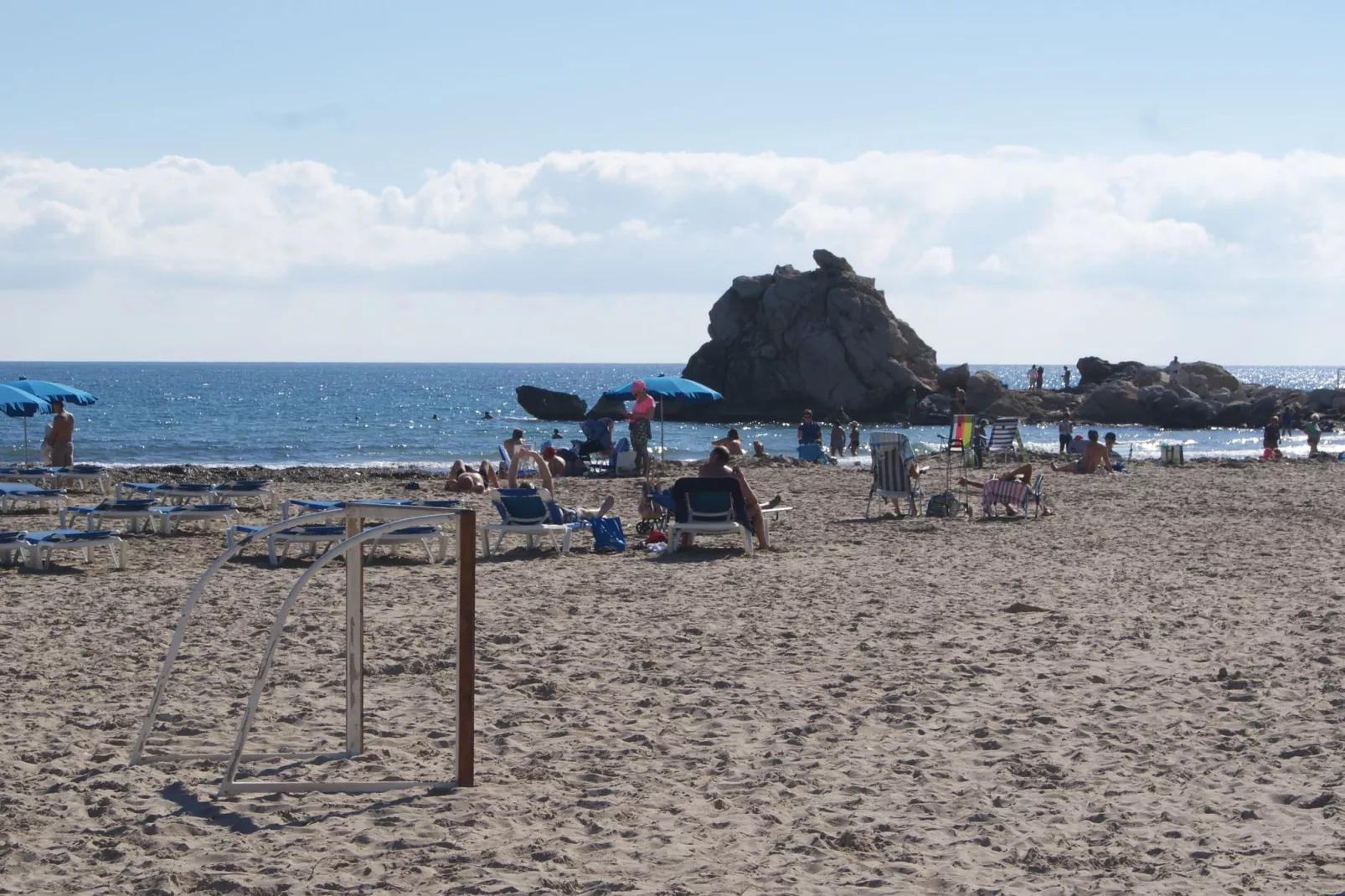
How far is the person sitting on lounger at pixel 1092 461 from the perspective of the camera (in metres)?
23.6

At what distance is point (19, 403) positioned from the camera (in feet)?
59.0

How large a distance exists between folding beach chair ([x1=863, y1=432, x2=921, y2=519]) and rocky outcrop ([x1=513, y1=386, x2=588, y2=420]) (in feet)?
161

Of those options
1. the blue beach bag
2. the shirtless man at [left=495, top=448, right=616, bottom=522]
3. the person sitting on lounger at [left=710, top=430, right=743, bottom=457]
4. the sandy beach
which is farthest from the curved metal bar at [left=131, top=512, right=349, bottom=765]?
the person sitting on lounger at [left=710, top=430, right=743, bottom=457]

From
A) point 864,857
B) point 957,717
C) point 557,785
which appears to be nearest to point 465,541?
point 557,785

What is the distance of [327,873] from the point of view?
170 inches

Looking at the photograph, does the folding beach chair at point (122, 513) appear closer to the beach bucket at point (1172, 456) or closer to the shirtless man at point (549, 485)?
the shirtless man at point (549, 485)

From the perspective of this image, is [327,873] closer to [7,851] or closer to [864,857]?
[7,851]

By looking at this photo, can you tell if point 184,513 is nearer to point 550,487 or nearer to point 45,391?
point 550,487

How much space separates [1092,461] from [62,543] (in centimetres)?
1792

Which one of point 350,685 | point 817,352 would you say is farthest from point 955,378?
point 350,685

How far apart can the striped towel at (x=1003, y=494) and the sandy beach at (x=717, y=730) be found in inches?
159

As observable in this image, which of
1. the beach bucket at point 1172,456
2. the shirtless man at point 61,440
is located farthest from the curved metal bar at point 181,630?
the beach bucket at point 1172,456

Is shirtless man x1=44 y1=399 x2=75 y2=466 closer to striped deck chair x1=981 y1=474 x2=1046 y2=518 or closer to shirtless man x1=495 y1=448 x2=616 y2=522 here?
shirtless man x1=495 y1=448 x2=616 y2=522

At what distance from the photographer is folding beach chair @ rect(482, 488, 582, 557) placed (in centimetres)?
1172
